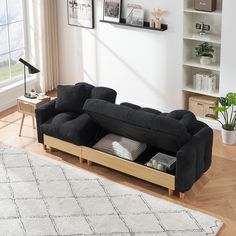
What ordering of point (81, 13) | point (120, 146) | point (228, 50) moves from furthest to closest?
point (81, 13)
point (228, 50)
point (120, 146)

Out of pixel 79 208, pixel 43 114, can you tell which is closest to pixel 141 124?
pixel 79 208

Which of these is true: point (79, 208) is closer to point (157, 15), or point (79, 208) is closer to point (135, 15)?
point (157, 15)

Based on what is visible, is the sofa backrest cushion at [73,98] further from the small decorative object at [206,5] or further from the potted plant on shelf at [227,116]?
the small decorative object at [206,5]

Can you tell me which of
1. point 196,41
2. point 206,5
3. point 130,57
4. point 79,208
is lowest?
point 79,208

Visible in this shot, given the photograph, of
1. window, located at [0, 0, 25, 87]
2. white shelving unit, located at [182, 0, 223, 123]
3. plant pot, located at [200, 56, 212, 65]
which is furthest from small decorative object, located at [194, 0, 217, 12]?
window, located at [0, 0, 25, 87]

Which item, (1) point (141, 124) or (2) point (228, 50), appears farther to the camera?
(2) point (228, 50)

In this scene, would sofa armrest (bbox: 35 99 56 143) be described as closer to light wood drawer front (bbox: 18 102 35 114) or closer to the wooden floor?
the wooden floor

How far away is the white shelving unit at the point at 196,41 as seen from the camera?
8046 millimetres

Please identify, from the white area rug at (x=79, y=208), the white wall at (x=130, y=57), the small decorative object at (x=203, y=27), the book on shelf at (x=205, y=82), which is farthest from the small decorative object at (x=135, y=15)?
the white area rug at (x=79, y=208)

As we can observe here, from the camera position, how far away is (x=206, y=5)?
781cm

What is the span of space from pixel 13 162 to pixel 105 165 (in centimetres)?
122

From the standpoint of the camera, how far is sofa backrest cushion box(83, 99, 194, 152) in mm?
6410

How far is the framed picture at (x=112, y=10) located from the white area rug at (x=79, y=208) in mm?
2582

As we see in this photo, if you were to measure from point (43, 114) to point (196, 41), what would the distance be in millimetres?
2472
